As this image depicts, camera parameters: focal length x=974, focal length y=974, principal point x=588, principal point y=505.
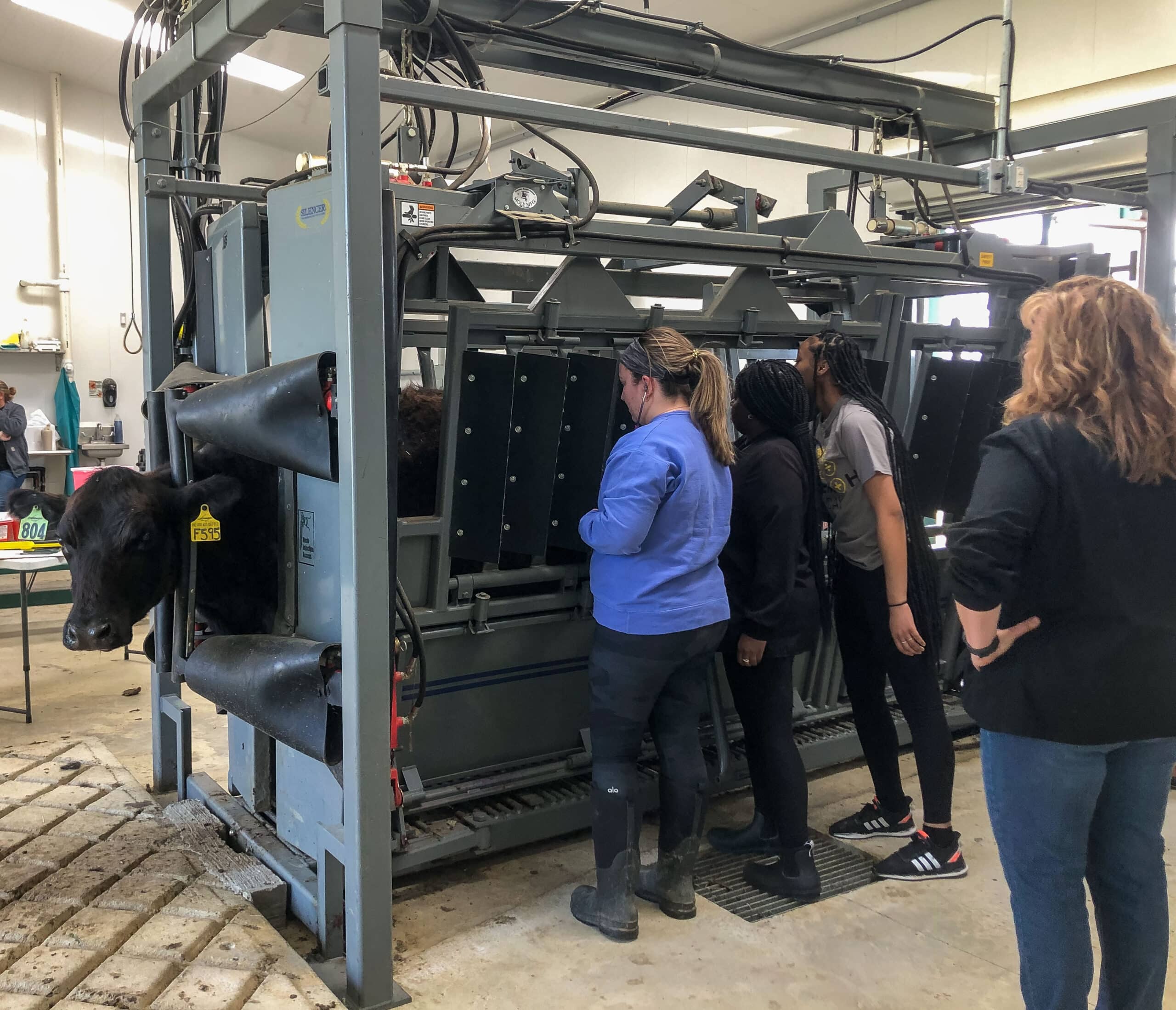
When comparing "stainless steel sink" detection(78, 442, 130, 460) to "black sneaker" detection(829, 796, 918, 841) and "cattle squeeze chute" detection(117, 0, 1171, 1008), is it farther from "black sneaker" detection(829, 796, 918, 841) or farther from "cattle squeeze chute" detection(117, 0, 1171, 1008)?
"black sneaker" detection(829, 796, 918, 841)

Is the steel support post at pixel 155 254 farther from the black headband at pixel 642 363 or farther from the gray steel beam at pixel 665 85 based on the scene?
the black headband at pixel 642 363

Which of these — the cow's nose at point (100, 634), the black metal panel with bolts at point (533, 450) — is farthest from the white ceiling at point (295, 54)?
the cow's nose at point (100, 634)

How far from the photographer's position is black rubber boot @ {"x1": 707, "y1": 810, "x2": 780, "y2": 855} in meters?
3.29

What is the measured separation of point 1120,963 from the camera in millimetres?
1950

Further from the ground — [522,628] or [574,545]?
[574,545]

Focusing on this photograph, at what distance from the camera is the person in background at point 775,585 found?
2.92m

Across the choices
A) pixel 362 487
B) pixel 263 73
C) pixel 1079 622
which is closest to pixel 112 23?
pixel 263 73

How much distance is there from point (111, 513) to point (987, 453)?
7.24 ft

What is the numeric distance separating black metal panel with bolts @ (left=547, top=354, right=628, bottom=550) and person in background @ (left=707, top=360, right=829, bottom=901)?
1.41 ft

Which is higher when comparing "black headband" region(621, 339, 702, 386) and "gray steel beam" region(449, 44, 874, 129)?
"gray steel beam" region(449, 44, 874, 129)

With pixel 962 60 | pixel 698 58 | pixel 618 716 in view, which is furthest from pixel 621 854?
pixel 962 60

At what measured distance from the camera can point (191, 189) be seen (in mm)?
3297

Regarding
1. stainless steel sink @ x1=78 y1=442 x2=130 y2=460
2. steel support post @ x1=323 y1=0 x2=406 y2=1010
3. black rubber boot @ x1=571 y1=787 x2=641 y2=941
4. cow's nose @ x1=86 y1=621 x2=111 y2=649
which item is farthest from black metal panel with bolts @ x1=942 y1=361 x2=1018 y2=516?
stainless steel sink @ x1=78 y1=442 x2=130 y2=460

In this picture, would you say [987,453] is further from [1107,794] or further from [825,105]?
[825,105]
